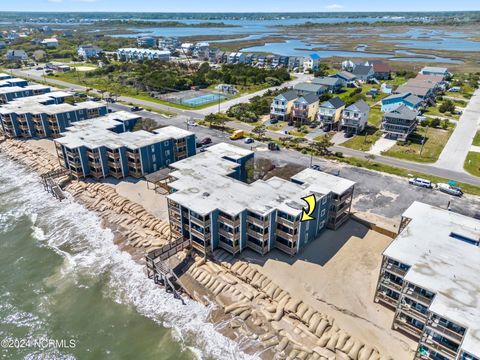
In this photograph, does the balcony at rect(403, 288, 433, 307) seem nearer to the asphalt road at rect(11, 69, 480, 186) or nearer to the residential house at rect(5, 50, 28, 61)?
the asphalt road at rect(11, 69, 480, 186)

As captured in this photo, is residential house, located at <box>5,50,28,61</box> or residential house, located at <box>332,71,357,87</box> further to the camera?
residential house, located at <box>5,50,28,61</box>

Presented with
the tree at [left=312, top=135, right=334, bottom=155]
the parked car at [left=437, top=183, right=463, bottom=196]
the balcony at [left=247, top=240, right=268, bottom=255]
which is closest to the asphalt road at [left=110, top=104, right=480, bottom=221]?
the parked car at [left=437, top=183, right=463, bottom=196]

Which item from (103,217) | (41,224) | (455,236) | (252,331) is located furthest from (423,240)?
(41,224)

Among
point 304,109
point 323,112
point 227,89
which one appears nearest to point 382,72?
point 227,89

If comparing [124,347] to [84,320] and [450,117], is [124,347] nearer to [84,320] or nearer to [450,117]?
[84,320]

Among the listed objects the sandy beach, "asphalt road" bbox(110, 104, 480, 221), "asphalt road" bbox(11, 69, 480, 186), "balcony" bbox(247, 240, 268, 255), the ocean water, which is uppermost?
"balcony" bbox(247, 240, 268, 255)

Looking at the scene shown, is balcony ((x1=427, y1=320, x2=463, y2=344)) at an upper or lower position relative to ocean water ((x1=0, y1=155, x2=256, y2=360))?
upper

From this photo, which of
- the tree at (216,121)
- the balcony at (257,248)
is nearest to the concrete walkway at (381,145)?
the tree at (216,121)
